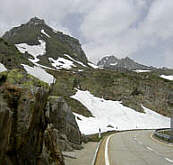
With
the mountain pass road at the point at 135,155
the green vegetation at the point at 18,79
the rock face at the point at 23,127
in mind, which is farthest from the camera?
the mountain pass road at the point at 135,155

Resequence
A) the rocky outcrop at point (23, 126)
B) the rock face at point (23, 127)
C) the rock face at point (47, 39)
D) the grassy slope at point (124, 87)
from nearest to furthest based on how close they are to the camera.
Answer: the rock face at point (23, 127) → the rocky outcrop at point (23, 126) → the grassy slope at point (124, 87) → the rock face at point (47, 39)

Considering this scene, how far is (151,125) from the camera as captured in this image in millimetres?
60719

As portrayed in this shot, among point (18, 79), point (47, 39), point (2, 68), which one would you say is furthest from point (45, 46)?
point (18, 79)

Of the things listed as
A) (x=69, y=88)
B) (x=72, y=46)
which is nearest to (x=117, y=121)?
(x=69, y=88)

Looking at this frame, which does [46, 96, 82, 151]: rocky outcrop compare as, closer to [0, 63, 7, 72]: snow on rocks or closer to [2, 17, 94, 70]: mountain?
[0, 63, 7, 72]: snow on rocks

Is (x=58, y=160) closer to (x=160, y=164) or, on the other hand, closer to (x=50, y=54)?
(x=160, y=164)

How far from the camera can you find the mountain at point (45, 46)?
107 meters

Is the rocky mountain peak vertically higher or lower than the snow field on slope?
higher

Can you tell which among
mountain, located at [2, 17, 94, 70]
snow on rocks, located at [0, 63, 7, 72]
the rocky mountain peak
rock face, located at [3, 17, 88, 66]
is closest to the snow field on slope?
snow on rocks, located at [0, 63, 7, 72]

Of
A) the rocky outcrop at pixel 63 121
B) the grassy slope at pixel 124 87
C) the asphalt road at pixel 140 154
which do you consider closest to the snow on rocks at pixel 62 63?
the grassy slope at pixel 124 87

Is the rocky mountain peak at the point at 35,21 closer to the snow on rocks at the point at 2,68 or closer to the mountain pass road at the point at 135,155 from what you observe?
the snow on rocks at the point at 2,68

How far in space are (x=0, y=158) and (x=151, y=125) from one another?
57.9 m

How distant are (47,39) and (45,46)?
57.1 feet

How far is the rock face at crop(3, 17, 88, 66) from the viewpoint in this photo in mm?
128325
